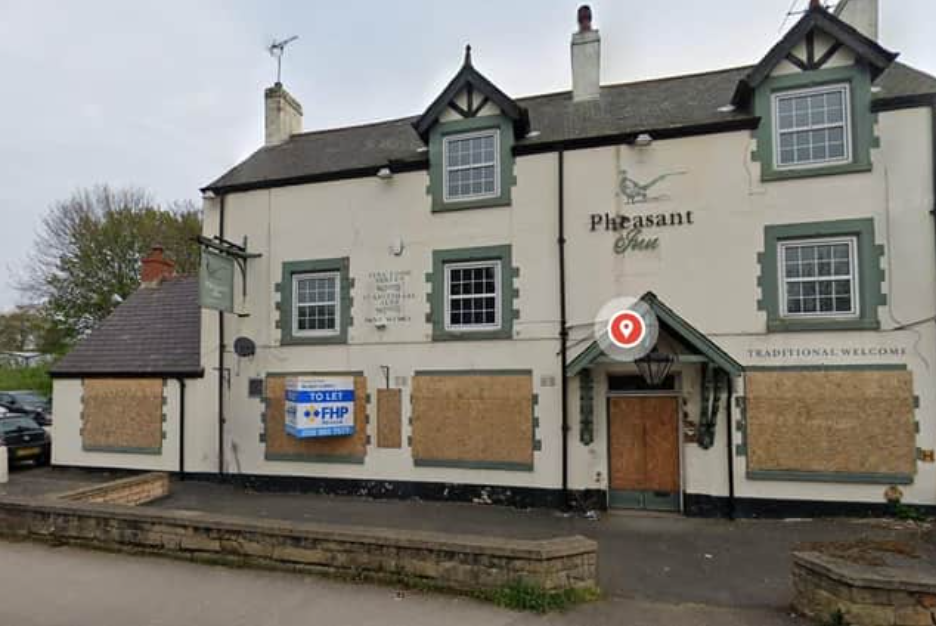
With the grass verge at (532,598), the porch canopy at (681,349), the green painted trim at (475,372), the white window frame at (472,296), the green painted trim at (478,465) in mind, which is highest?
the white window frame at (472,296)

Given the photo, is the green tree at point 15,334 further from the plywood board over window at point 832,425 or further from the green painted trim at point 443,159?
the plywood board over window at point 832,425

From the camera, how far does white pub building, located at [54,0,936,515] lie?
910 cm

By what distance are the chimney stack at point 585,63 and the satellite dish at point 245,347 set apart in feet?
31.6

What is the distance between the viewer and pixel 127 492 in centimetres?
1029

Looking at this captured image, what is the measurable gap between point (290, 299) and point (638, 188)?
7.97 metres

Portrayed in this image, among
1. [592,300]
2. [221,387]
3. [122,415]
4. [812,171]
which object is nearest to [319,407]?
[221,387]

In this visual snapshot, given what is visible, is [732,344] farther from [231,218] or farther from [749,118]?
[231,218]

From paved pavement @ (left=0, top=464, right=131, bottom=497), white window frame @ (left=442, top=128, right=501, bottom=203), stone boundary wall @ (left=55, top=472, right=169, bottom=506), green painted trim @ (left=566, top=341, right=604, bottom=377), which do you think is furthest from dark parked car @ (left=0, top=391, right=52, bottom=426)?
green painted trim @ (left=566, top=341, right=604, bottom=377)

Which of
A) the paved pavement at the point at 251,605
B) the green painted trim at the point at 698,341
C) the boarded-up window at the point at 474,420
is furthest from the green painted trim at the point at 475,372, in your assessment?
the paved pavement at the point at 251,605

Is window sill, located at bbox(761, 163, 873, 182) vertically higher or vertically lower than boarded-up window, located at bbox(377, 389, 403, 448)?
higher

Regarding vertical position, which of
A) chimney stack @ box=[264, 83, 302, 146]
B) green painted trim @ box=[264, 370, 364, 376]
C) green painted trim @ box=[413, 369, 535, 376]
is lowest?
green painted trim @ box=[264, 370, 364, 376]

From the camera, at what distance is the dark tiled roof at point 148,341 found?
13508 mm

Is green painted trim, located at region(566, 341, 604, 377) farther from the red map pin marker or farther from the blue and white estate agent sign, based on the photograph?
the blue and white estate agent sign

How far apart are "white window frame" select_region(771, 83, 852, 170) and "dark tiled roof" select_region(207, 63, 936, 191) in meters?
0.46
